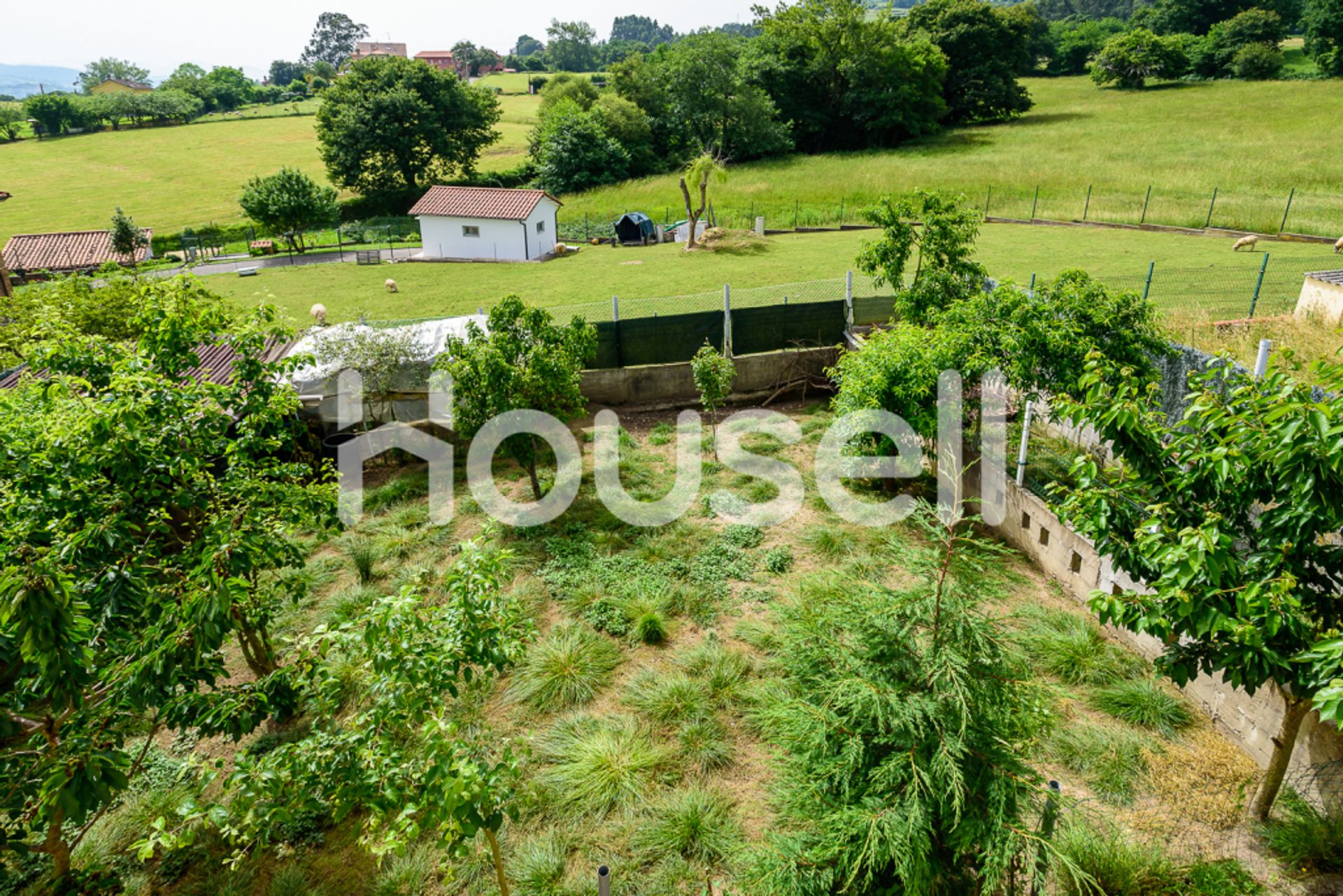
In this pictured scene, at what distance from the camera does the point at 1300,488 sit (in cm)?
401

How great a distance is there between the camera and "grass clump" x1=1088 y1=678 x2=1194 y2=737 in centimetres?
638

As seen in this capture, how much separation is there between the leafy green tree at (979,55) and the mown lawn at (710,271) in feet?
100.0

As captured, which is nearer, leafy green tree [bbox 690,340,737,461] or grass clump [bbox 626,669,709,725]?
grass clump [bbox 626,669,709,725]

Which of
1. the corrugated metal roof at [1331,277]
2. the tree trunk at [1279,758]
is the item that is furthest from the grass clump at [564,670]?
the corrugated metal roof at [1331,277]

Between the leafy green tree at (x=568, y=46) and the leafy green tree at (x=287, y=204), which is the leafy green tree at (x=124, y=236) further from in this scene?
the leafy green tree at (x=568, y=46)

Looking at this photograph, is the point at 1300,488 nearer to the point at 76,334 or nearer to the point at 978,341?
the point at 978,341

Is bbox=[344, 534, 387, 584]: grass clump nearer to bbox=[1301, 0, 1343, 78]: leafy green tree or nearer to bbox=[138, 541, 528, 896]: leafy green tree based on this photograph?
bbox=[138, 541, 528, 896]: leafy green tree

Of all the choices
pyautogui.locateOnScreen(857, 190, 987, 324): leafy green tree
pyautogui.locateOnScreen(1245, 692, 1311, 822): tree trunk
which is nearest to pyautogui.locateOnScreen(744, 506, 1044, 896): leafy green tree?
pyautogui.locateOnScreen(1245, 692, 1311, 822): tree trunk

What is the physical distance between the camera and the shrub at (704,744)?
630 centimetres

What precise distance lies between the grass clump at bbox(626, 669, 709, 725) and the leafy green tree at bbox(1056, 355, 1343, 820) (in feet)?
12.4

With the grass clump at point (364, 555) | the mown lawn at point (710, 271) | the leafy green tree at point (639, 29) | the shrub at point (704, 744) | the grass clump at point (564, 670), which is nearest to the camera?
the shrub at point (704, 744)

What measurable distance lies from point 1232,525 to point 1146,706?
2.65 meters

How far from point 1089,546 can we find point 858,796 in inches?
217

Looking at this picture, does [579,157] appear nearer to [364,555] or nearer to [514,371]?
[514,371]
